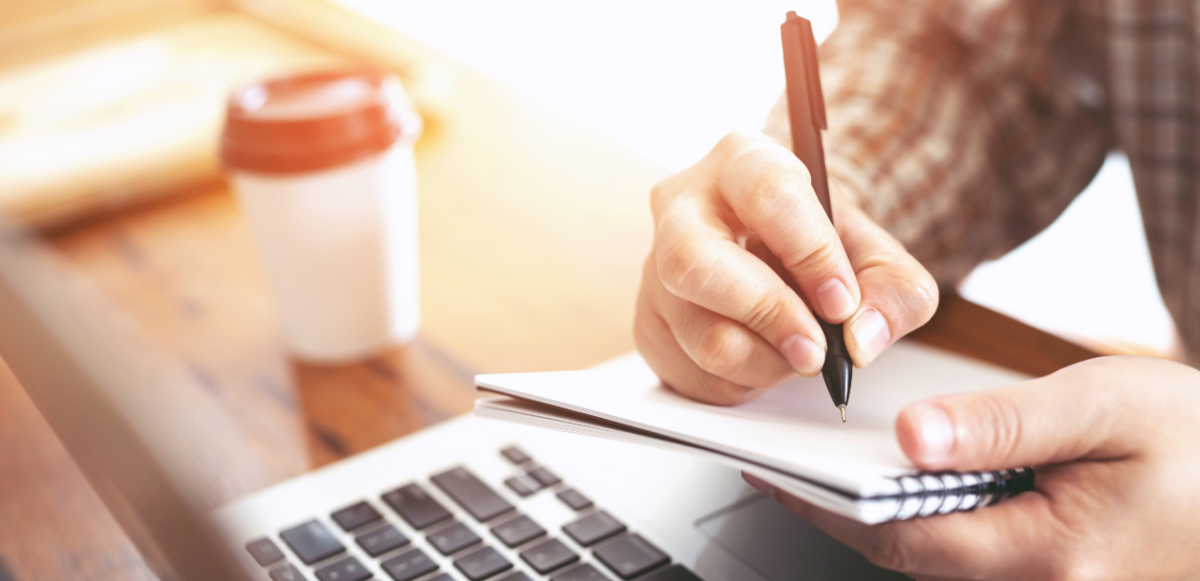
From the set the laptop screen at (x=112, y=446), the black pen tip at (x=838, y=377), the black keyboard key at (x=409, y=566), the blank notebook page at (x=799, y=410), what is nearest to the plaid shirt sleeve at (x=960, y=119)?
the blank notebook page at (x=799, y=410)

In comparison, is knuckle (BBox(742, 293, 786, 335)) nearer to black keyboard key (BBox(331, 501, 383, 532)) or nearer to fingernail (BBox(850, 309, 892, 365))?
fingernail (BBox(850, 309, 892, 365))

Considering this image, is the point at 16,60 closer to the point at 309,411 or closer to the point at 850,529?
the point at 309,411

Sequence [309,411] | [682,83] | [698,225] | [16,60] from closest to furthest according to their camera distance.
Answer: [698,225] → [309,411] → [16,60] → [682,83]

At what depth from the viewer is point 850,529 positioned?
370 millimetres

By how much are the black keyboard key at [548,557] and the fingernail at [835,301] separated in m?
0.15

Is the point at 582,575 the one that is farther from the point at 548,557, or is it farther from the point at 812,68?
the point at 812,68

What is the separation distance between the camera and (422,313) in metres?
0.73

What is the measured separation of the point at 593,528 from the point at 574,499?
2 cm

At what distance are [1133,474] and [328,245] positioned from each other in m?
0.48

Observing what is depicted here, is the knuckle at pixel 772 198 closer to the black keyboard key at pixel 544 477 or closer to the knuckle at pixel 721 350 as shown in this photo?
the knuckle at pixel 721 350

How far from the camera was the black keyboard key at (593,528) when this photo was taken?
0.43 m

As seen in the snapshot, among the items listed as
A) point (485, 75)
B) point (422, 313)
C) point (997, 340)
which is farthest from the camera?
point (485, 75)

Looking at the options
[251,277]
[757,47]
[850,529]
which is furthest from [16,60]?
[850,529]

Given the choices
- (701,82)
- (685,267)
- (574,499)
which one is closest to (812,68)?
(685,267)
